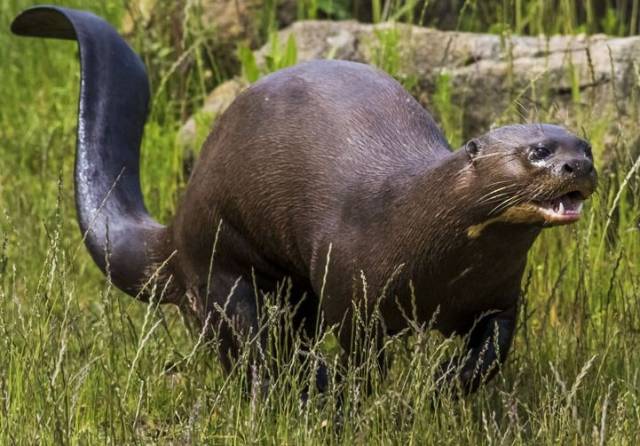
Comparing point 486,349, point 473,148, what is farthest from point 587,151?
point 486,349

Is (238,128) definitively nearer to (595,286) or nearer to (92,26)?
(92,26)

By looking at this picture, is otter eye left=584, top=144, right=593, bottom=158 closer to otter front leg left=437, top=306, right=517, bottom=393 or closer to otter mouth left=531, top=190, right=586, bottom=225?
otter mouth left=531, top=190, right=586, bottom=225

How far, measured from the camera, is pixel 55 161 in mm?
6500

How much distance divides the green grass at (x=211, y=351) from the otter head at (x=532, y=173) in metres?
0.35

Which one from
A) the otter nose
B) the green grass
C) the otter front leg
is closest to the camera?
the otter nose

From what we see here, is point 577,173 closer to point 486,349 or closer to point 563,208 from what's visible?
point 563,208

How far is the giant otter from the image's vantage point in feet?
11.5

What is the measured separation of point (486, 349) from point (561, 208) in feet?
1.77

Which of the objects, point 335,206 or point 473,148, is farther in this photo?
point 335,206

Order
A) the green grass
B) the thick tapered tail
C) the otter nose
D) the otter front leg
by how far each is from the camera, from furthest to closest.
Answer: the thick tapered tail → the otter front leg → the green grass → the otter nose

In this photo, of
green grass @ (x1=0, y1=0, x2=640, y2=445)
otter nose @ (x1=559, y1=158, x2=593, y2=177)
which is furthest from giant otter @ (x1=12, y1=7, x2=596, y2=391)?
green grass @ (x1=0, y1=0, x2=640, y2=445)

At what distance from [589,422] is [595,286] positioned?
1.18 metres

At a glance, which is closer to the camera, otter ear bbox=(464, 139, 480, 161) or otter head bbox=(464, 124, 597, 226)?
otter head bbox=(464, 124, 597, 226)

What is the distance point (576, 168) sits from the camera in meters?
3.28
